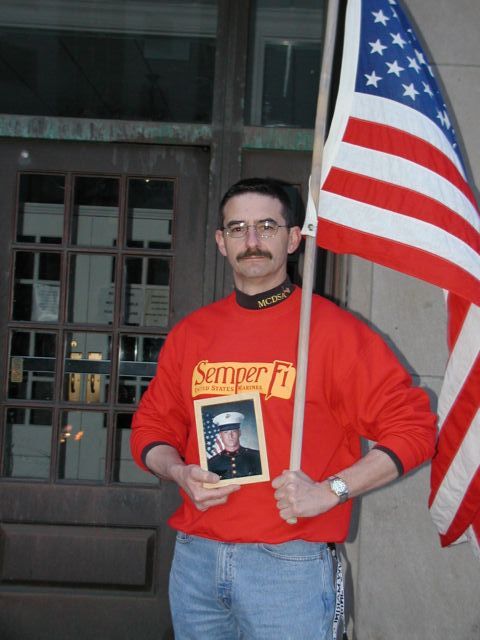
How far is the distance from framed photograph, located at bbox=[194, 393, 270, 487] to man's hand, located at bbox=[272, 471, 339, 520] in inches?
4.0

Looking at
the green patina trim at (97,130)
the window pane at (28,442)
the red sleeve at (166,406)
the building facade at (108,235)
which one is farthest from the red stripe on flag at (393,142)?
the window pane at (28,442)

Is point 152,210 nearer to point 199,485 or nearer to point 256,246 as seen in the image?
point 256,246

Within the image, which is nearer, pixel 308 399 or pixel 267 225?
pixel 308 399

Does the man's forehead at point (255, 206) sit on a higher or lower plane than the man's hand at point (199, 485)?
higher

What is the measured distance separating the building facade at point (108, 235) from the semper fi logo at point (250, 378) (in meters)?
1.64

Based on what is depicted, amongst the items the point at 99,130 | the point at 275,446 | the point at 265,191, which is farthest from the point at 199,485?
the point at 99,130

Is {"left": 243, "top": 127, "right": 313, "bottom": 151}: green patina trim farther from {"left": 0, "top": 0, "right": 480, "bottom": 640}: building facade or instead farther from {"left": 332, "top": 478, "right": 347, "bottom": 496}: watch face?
{"left": 332, "top": 478, "right": 347, "bottom": 496}: watch face

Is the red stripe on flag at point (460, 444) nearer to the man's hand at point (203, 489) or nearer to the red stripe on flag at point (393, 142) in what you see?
the red stripe on flag at point (393, 142)

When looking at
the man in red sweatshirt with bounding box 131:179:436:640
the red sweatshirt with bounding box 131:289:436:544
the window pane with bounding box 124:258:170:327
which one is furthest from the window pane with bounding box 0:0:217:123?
the red sweatshirt with bounding box 131:289:436:544

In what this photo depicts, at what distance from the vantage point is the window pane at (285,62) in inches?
162

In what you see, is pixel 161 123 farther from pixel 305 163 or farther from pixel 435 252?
pixel 435 252

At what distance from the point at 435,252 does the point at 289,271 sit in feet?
5.36

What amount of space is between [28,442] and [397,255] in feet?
8.17

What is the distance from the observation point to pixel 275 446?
2279 mm
